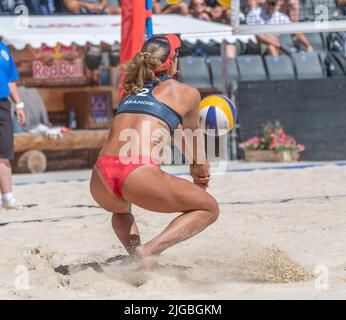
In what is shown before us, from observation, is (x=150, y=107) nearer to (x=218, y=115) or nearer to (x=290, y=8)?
(x=218, y=115)

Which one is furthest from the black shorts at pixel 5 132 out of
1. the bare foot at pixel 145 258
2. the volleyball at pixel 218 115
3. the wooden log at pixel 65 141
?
the wooden log at pixel 65 141

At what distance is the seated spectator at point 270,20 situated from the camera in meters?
11.8

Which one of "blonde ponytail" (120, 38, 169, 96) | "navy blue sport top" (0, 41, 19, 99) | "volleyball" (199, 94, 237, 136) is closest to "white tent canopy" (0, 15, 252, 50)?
"navy blue sport top" (0, 41, 19, 99)

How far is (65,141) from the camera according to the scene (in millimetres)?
11242

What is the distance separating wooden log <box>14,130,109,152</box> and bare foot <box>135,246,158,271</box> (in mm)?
6907

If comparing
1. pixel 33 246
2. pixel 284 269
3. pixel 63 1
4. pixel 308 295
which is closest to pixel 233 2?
pixel 33 246

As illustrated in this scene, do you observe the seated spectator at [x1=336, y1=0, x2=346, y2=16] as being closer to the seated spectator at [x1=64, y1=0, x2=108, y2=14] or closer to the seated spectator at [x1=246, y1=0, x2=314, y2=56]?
the seated spectator at [x1=246, y1=0, x2=314, y2=56]

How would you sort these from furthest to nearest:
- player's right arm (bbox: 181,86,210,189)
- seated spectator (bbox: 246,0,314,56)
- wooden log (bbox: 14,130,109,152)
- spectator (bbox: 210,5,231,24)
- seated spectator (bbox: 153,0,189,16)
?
spectator (bbox: 210,5,231,24)
seated spectator (bbox: 153,0,189,16)
seated spectator (bbox: 246,0,314,56)
wooden log (bbox: 14,130,109,152)
player's right arm (bbox: 181,86,210,189)

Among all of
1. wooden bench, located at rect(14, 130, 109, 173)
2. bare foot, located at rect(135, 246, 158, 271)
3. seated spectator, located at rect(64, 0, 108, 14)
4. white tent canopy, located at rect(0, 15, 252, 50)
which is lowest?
wooden bench, located at rect(14, 130, 109, 173)

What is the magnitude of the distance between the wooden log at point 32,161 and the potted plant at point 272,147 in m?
2.74

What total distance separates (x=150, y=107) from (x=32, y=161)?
23.0 feet

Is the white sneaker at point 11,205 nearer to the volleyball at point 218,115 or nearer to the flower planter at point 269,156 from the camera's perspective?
the volleyball at point 218,115

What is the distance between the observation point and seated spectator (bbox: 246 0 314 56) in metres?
11.8

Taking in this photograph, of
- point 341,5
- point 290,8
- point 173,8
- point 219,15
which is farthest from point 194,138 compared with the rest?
point 219,15
